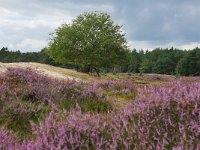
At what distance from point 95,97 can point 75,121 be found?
211 inches

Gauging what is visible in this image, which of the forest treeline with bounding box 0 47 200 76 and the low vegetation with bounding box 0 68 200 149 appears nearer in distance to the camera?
the low vegetation with bounding box 0 68 200 149

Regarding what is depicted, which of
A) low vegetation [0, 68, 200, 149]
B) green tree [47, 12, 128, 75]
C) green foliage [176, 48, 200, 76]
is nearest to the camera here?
low vegetation [0, 68, 200, 149]

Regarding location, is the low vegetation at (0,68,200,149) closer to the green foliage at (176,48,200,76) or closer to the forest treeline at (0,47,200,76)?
the forest treeline at (0,47,200,76)

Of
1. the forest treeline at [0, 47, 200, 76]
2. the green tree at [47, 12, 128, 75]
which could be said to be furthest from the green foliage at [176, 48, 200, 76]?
the green tree at [47, 12, 128, 75]

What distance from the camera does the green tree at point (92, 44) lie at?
47062 millimetres

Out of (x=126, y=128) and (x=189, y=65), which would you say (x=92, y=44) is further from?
(x=189, y=65)

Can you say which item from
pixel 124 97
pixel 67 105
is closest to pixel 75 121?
pixel 67 105

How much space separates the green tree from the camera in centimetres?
4706

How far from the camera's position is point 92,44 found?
157 ft

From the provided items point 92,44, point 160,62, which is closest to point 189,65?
point 160,62

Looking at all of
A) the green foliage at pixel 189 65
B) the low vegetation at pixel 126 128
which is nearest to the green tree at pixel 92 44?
the low vegetation at pixel 126 128

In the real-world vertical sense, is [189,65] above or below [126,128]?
below

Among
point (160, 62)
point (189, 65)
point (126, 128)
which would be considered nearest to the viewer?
point (126, 128)

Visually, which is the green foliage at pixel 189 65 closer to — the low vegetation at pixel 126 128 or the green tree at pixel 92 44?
the green tree at pixel 92 44
